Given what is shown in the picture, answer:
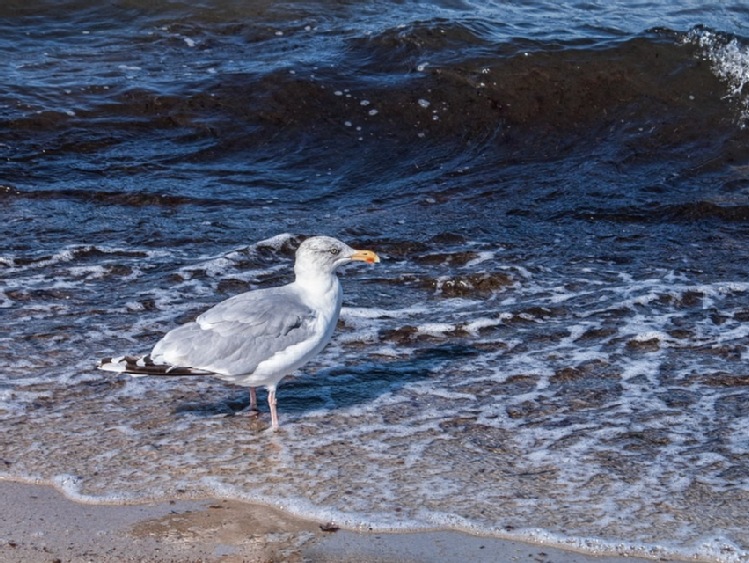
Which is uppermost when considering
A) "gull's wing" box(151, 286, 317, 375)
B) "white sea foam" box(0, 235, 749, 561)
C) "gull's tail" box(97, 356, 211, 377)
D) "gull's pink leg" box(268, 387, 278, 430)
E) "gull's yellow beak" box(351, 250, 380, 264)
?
"gull's yellow beak" box(351, 250, 380, 264)

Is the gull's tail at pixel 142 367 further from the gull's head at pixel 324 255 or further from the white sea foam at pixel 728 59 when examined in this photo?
the white sea foam at pixel 728 59

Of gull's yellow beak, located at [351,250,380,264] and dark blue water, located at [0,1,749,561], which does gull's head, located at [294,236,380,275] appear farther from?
dark blue water, located at [0,1,749,561]

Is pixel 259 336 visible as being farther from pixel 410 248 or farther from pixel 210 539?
pixel 410 248

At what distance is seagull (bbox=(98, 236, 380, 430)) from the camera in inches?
198

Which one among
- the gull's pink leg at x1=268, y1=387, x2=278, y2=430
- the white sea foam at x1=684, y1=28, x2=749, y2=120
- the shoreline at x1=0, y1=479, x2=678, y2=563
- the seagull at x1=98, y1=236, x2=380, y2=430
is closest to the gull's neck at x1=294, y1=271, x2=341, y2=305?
the seagull at x1=98, y1=236, x2=380, y2=430

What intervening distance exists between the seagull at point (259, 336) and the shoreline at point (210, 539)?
745mm

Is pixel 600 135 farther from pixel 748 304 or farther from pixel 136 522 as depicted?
pixel 136 522

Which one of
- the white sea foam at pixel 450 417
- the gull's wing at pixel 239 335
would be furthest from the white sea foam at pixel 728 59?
the gull's wing at pixel 239 335

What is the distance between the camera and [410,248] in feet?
26.1

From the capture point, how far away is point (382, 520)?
4.35 m

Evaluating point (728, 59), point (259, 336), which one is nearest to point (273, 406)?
point (259, 336)

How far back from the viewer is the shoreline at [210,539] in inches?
159

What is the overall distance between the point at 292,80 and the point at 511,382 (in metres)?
6.25

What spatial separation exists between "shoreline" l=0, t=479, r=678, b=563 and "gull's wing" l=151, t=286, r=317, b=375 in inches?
30.4
